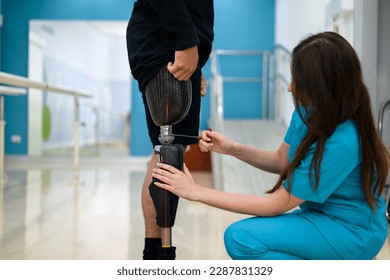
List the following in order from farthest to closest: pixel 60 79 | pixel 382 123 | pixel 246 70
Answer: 1. pixel 60 79
2. pixel 246 70
3. pixel 382 123

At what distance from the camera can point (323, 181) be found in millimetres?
949

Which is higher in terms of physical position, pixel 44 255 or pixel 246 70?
pixel 246 70

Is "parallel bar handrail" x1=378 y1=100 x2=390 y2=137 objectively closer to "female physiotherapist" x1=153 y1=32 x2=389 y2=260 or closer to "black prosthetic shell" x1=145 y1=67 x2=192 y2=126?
"female physiotherapist" x1=153 y1=32 x2=389 y2=260

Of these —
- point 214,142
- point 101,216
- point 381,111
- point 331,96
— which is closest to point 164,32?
point 214,142

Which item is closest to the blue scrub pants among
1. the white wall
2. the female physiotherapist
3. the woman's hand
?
the female physiotherapist

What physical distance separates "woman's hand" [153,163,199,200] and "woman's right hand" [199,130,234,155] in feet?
0.62

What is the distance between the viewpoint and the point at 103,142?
18.6 ft

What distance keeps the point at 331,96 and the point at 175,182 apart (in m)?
0.35

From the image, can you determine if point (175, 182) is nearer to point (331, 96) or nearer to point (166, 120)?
point (166, 120)

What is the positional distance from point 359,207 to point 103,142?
4.88 metres

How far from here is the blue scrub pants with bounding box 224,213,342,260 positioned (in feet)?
3.28

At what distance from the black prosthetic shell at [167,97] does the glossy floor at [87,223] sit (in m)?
0.67

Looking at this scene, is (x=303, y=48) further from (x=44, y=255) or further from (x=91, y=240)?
(x=91, y=240)
